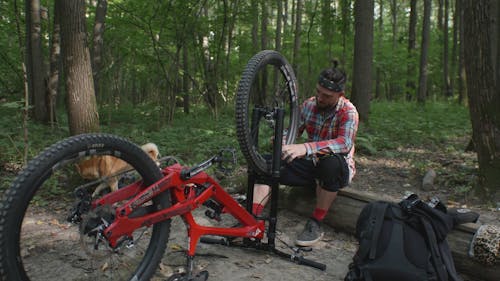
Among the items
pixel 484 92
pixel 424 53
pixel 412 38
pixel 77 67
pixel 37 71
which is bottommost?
pixel 484 92

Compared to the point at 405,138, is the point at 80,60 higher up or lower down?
higher up

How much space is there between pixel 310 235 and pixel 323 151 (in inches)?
30.8

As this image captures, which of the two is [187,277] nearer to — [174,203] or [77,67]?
[174,203]

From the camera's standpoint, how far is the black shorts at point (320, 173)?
129 inches

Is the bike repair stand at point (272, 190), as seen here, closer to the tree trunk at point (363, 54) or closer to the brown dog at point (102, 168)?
the brown dog at point (102, 168)

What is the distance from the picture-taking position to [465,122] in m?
10.1

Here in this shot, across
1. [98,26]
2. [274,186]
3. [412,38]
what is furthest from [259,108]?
[412,38]

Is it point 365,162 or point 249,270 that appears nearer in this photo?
point 249,270

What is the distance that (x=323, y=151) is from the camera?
3.24 meters

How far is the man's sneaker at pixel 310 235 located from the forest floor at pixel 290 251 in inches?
3.1

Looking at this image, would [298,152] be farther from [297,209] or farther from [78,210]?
[78,210]

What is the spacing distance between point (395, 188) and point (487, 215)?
1327 mm

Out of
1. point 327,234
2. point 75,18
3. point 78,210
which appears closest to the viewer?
point 78,210

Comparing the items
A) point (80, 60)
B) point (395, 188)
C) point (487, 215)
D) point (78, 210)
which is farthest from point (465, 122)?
point (78, 210)
